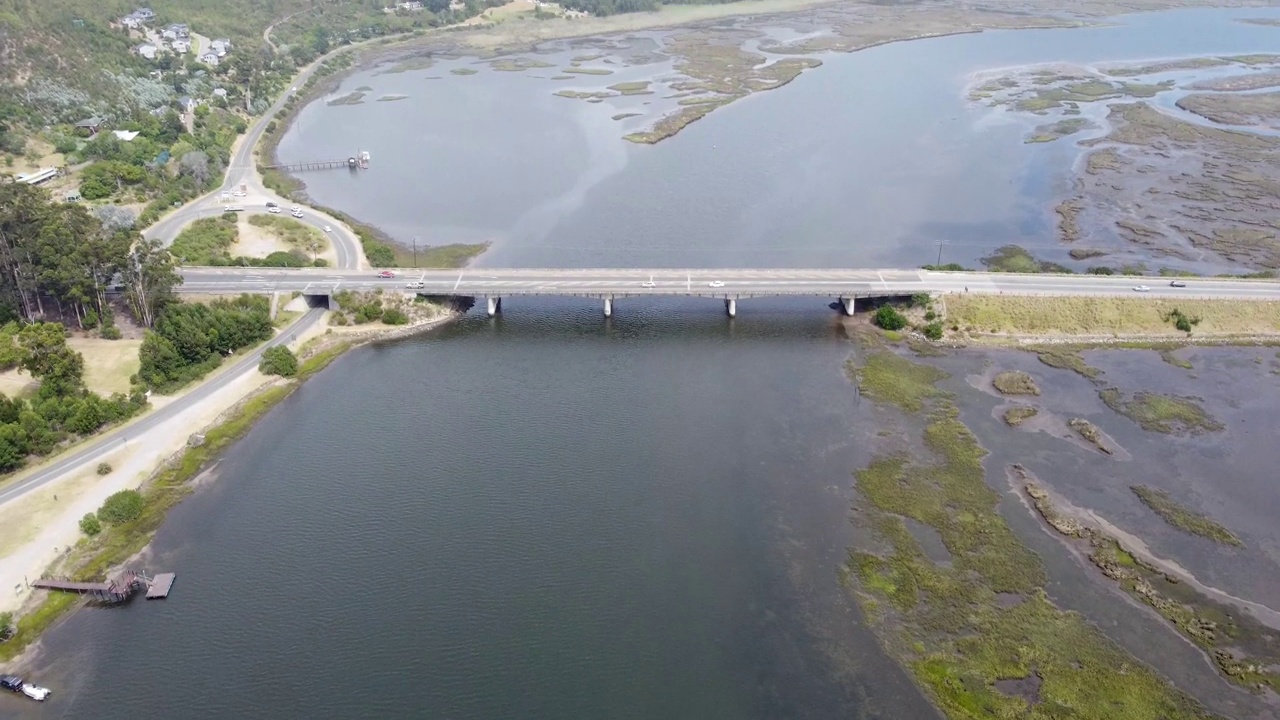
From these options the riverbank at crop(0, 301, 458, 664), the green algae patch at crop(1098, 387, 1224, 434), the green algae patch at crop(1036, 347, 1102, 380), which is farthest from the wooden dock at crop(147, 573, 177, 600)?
the green algae patch at crop(1036, 347, 1102, 380)

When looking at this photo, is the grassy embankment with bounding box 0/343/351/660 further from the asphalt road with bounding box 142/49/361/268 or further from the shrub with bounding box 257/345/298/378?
the asphalt road with bounding box 142/49/361/268

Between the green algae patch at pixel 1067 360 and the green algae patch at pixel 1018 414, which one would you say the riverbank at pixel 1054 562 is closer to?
the green algae patch at pixel 1018 414

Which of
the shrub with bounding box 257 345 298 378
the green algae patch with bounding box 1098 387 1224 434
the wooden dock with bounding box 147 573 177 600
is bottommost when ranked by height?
the wooden dock with bounding box 147 573 177 600

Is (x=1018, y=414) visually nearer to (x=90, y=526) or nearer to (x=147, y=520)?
(x=147, y=520)

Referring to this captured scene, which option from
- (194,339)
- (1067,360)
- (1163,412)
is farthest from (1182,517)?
(194,339)

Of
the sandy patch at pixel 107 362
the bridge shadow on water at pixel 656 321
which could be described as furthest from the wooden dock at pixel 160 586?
the bridge shadow on water at pixel 656 321

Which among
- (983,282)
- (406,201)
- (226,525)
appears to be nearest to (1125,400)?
(983,282)
